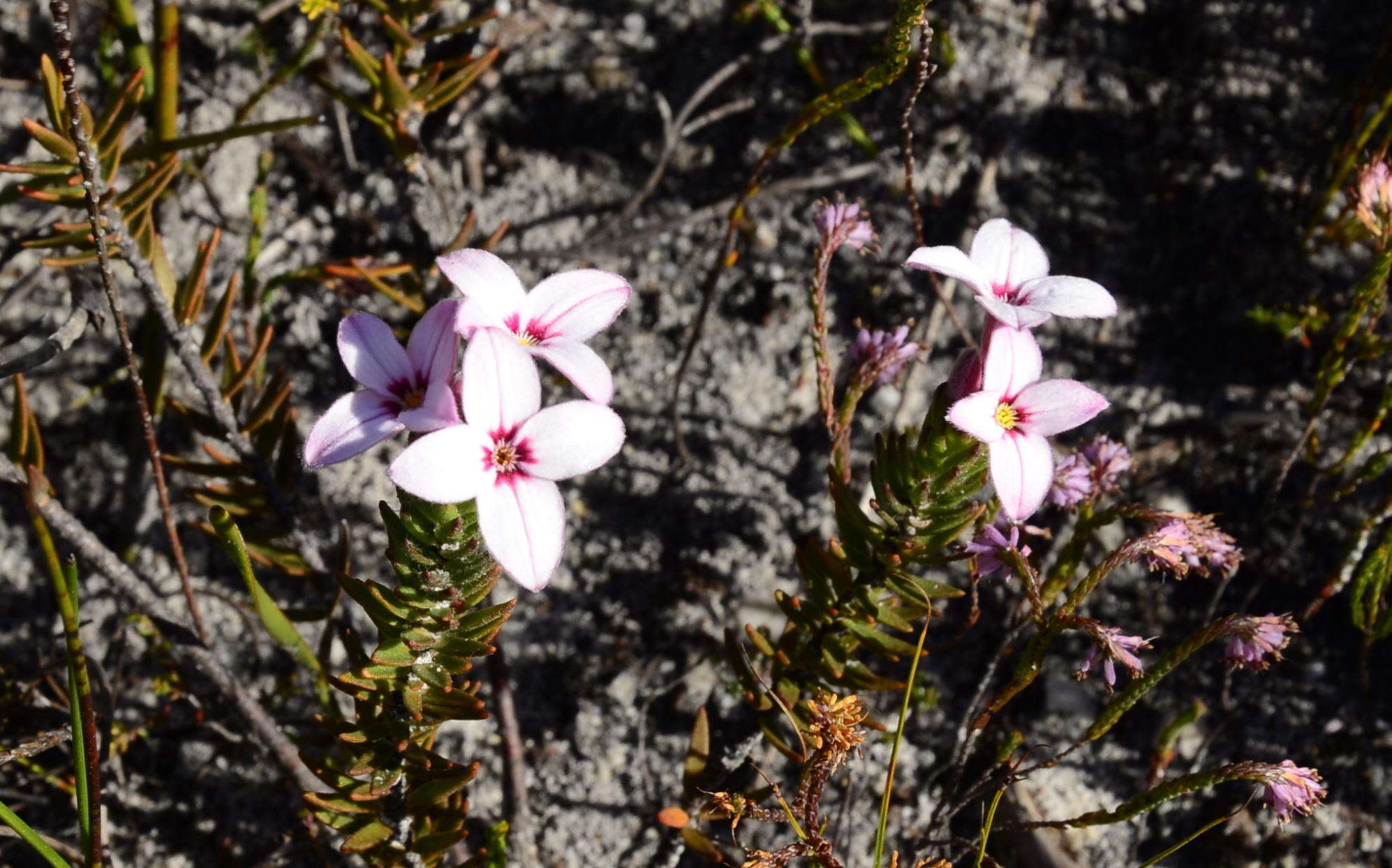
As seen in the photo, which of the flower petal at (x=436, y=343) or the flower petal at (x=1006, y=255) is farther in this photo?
the flower petal at (x=1006, y=255)

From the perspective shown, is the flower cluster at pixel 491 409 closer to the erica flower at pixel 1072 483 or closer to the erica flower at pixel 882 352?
the erica flower at pixel 882 352

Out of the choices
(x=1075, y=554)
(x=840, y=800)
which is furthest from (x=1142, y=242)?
(x=840, y=800)

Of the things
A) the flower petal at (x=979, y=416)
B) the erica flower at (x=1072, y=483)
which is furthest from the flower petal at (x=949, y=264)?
the erica flower at (x=1072, y=483)

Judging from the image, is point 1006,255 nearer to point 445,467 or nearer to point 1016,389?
point 1016,389

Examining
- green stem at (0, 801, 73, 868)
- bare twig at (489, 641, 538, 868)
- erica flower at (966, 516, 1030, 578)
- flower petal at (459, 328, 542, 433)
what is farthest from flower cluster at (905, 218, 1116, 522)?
green stem at (0, 801, 73, 868)

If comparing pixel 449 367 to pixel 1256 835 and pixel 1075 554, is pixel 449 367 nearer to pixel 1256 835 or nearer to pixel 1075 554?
pixel 1075 554

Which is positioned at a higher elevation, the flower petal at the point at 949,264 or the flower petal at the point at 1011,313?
the flower petal at the point at 949,264

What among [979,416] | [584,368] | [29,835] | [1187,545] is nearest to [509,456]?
[584,368]
